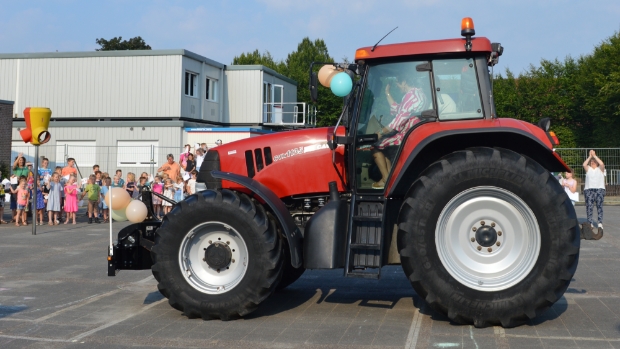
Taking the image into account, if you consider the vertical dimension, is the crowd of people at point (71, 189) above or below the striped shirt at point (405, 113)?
below

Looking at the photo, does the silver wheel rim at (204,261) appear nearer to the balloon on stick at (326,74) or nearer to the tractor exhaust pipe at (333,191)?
the tractor exhaust pipe at (333,191)

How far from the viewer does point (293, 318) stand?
7312 millimetres

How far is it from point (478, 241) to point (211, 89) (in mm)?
33326

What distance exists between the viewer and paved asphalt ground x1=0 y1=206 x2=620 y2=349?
6.28 metres

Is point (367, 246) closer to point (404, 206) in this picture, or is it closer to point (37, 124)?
point (404, 206)

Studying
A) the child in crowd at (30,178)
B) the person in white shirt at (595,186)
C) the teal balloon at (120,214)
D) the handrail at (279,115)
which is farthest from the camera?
the handrail at (279,115)

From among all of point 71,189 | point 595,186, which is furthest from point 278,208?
point 71,189

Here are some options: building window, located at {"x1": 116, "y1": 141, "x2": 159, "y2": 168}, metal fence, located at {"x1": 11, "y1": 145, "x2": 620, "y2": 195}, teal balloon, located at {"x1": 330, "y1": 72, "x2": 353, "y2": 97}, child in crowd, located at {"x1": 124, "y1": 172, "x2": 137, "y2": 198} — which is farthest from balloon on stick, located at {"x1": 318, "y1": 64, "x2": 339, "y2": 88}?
building window, located at {"x1": 116, "y1": 141, "x2": 159, "y2": 168}

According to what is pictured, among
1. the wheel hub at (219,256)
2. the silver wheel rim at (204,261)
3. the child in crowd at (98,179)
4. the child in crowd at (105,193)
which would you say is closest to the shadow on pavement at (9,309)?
the silver wheel rim at (204,261)

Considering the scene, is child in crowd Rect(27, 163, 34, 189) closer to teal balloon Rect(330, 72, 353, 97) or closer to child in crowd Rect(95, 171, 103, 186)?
child in crowd Rect(95, 171, 103, 186)

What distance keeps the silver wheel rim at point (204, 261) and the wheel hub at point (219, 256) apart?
4 cm

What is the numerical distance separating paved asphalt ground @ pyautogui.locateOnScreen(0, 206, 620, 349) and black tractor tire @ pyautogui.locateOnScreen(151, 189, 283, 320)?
0.19 meters

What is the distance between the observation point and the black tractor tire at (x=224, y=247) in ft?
23.1

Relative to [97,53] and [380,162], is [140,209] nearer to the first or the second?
[380,162]
